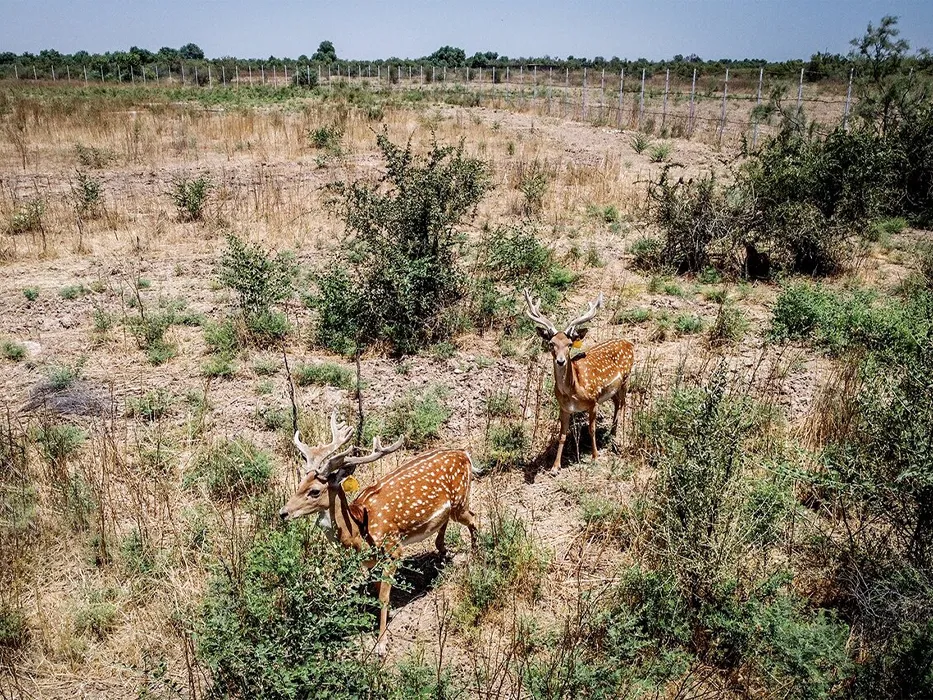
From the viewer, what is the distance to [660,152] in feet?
65.4

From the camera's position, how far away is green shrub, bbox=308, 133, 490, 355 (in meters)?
9.02

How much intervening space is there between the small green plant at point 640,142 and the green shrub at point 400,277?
12.7 metres

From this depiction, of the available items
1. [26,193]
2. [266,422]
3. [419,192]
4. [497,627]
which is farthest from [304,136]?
[497,627]

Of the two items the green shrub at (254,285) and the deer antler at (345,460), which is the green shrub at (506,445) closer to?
the deer antler at (345,460)

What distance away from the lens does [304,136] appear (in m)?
21.7

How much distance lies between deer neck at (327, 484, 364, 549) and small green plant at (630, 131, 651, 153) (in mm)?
18987

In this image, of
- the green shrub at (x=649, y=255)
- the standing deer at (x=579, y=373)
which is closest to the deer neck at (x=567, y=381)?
the standing deer at (x=579, y=373)

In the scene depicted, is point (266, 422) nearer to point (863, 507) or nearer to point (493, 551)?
point (493, 551)

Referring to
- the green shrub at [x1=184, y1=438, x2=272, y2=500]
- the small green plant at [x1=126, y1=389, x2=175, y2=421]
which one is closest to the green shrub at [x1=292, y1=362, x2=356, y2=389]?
the small green plant at [x1=126, y1=389, x2=175, y2=421]

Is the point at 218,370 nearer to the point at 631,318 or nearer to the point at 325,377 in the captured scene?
the point at 325,377

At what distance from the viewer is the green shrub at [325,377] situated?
7.95m

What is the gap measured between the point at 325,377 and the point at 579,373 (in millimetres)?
3052

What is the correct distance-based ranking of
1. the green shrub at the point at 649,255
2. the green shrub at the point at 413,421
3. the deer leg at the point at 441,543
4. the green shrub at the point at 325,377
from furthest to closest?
the green shrub at the point at 649,255 → the green shrub at the point at 325,377 → the green shrub at the point at 413,421 → the deer leg at the point at 441,543

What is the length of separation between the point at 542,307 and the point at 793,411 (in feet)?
12.2
